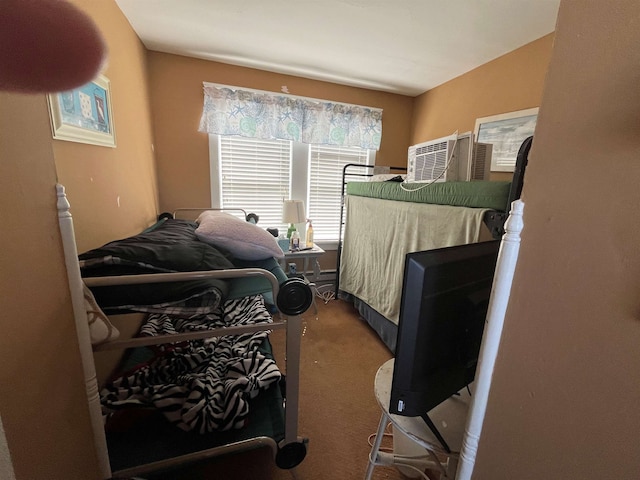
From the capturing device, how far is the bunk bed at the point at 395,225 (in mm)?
1205

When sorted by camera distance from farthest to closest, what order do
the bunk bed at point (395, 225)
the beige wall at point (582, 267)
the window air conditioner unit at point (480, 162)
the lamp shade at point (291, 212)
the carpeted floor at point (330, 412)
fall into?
the lamp shade at point (291, 212) < the window air conditioner unit at point (480, 162) < the bunk bed at point (395, 225) < the carpeted floor at point (330, 412) < the beige wall at point (582, 267)

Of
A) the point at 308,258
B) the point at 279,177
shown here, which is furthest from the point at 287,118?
the point at 308,258

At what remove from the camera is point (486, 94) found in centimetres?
219

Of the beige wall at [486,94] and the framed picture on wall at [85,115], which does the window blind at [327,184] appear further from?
the framed picture on wall at [85,115]

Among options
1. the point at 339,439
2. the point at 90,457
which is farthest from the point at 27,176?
the point at 339,439

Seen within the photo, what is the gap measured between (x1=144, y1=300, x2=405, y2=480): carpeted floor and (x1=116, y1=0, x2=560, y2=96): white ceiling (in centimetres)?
220

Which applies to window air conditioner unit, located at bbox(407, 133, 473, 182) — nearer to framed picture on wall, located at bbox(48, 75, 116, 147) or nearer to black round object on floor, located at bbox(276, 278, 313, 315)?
black round object on floor, located at bbox(276, 278, 313, 315)

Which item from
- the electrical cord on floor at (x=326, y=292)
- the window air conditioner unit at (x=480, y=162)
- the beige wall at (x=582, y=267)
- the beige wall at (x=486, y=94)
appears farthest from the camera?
the electrical cord on floor at (x=326, y=292)

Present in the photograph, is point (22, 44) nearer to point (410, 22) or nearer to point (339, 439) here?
point (339, 439)

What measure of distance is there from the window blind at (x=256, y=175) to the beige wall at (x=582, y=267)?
247 centimetres

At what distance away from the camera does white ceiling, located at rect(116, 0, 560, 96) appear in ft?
5.10

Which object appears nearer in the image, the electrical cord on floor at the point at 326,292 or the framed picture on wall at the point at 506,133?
the framed picture on wall at the point at 506,133

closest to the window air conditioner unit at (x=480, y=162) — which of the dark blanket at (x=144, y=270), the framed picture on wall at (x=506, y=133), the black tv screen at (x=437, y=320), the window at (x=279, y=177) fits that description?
the framed picture on wall at (x=506, y=133)

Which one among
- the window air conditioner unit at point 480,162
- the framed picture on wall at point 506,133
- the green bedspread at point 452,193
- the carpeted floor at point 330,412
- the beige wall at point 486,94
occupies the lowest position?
the carpeted floor at point 330,412
